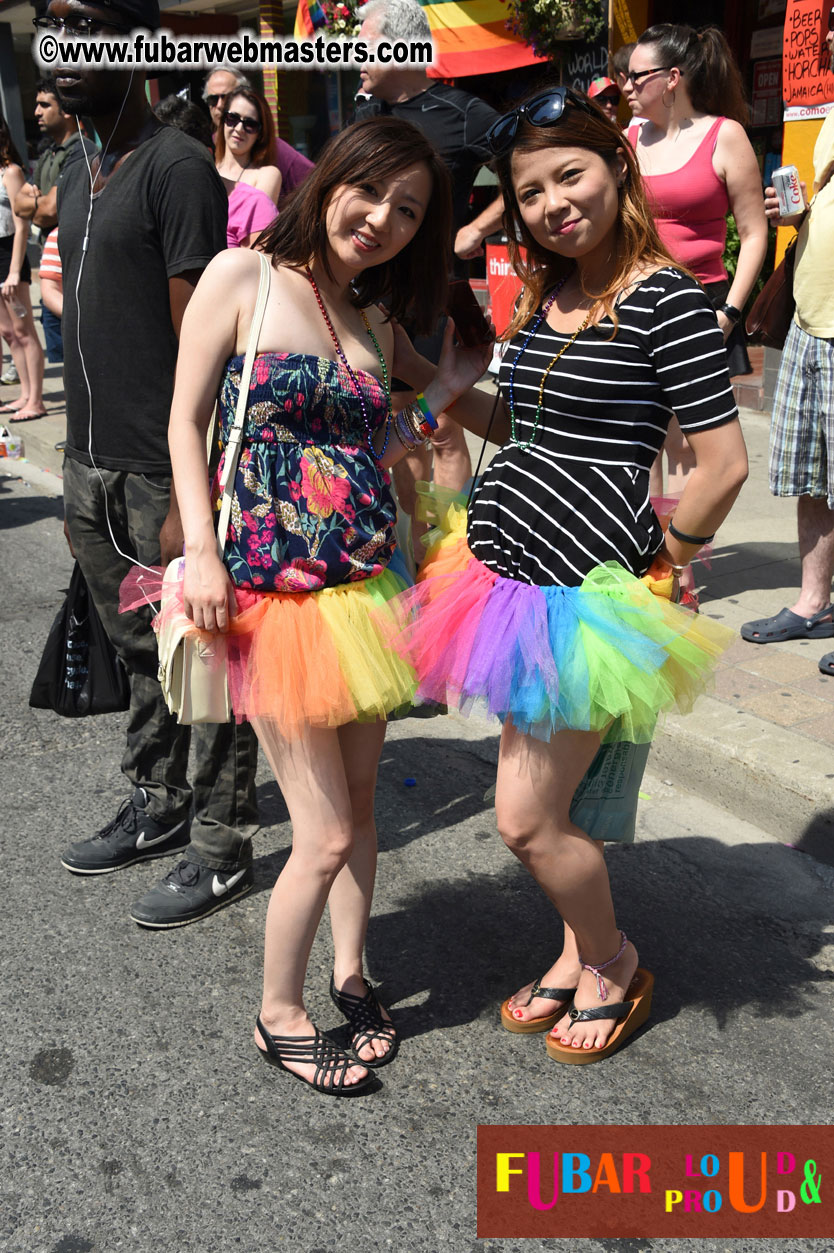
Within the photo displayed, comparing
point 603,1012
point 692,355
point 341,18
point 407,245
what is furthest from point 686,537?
point 341,18

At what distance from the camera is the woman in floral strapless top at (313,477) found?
2289 millimetres

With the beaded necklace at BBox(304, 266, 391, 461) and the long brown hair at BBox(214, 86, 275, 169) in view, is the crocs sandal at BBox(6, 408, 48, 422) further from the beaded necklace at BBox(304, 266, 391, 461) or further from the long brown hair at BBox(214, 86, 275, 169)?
the beaded necklace at BBox(304, 266, 391, 461)

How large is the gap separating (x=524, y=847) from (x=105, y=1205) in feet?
3.57

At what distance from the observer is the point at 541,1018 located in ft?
9.05

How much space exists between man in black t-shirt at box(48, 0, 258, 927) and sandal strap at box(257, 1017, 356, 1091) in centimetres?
71

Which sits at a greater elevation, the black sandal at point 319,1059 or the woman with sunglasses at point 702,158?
the woman with sunglasses at point 702,158

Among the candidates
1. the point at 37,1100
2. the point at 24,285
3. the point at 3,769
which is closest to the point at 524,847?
the point at 37,1100

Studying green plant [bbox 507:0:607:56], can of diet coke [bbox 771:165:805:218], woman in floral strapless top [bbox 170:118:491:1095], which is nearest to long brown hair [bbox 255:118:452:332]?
woman in floral strapless top [bbox 170:118:491:1095]

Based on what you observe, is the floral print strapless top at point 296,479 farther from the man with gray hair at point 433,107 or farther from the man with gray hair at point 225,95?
the man with gray hair at point 225,95

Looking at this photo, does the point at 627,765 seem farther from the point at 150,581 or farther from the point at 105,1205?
the point at 105,1205

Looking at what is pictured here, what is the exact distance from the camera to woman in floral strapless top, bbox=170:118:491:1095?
229 centimetres

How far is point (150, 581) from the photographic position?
2607mm

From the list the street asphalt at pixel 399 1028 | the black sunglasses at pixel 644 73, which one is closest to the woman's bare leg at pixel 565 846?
the street asphalt at pixel 399 1028

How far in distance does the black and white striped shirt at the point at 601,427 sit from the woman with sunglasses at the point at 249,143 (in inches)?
110
